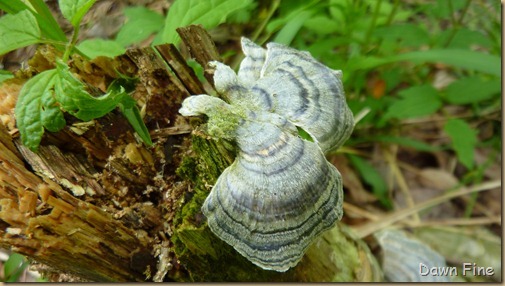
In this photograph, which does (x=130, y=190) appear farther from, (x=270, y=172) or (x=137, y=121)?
(x=270, y=172)

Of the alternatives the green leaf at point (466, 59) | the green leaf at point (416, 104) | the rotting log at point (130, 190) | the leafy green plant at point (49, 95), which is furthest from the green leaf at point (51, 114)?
the green leaf at point (416, 104)

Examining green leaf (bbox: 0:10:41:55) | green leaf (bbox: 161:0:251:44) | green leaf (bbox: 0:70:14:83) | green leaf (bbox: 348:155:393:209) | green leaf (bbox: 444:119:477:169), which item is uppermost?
green leaf (bbox: 0:10:41:55)

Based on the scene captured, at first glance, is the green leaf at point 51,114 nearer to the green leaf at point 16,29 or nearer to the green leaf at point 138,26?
the green leaf at point 16,29

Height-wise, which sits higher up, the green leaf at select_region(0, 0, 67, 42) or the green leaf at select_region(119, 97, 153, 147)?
the green leaf at select_region(0, 0, 67, 42)

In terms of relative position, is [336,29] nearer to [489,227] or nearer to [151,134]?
[151,134]

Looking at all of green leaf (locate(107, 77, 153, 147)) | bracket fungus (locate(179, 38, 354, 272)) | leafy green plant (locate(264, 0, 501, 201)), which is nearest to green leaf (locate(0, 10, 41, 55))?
green leaf (locate(107, 77, 153, 147))

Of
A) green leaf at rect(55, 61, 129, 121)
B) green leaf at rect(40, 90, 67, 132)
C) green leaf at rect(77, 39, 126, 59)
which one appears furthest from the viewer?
green leaf at rect(77, 39, 126, 59)

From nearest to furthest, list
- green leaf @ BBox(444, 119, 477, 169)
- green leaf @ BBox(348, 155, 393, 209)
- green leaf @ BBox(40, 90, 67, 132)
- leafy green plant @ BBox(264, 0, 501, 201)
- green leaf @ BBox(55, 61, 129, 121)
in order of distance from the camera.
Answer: green leaf @ BBox(55, 61, 129, 121) → green leaf @ BBox(40, 90, 67, 132) → leafy green plant @ BBox(264, 0, 501, 201) → green leaf @ BBox(444, 119, 477, 169) → green leaf @ BBox(348, 155, 393, 209)

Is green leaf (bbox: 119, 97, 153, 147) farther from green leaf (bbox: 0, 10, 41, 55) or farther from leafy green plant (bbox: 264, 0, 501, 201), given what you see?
leafy green plant (bbox: 264, 0, 501, 201)
